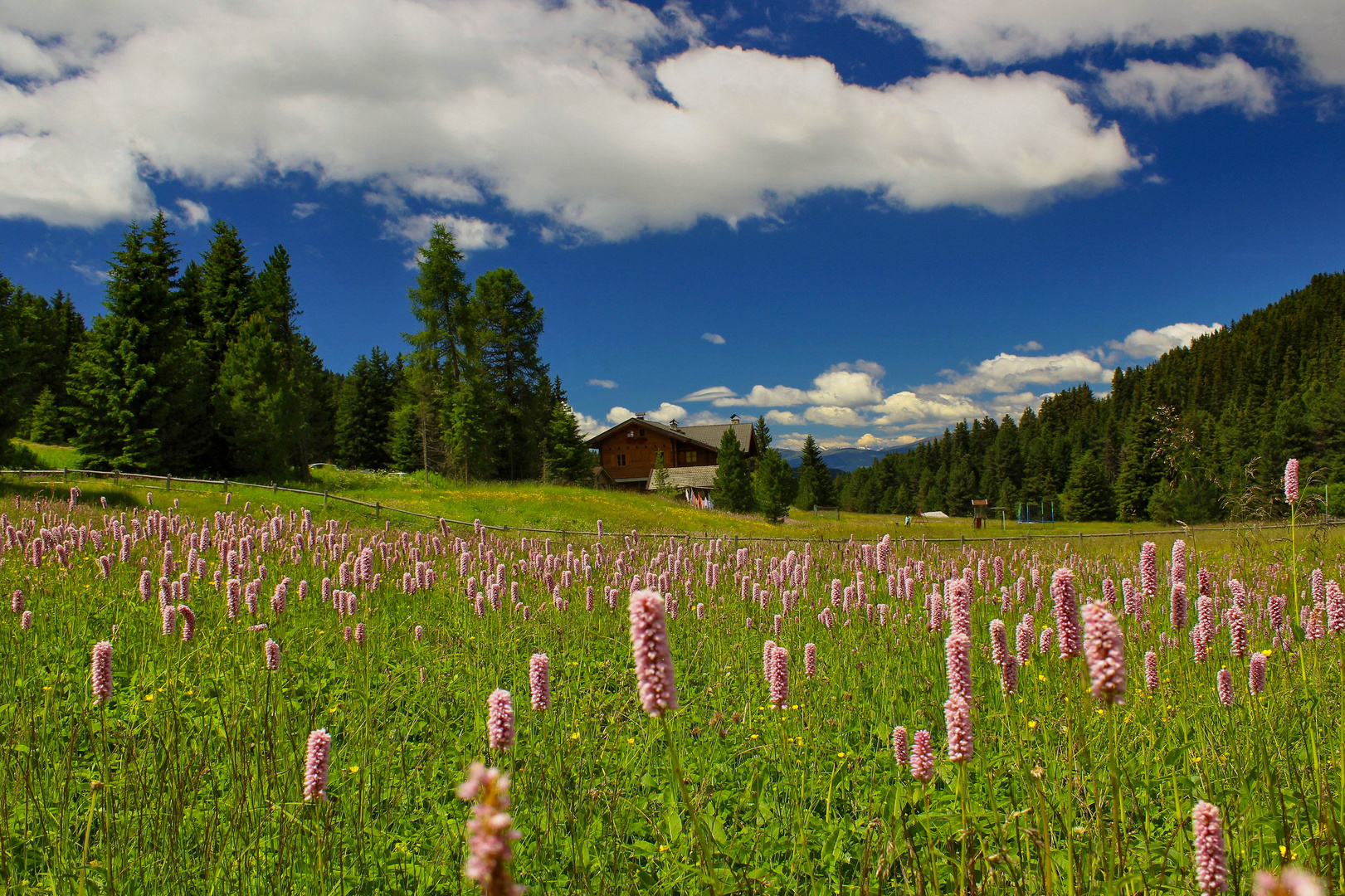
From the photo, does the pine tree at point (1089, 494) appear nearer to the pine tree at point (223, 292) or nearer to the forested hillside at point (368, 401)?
the forested hillside at point (368, 401)

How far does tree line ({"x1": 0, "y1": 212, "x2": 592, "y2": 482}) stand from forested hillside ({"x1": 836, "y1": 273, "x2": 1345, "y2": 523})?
54908 millimetres

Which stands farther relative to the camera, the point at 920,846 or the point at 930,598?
the point at 930,598

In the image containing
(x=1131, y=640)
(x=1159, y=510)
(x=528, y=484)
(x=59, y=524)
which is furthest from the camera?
(x=1159, y=510)

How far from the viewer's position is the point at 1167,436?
296 ft

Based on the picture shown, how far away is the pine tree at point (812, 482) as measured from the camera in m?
78.8

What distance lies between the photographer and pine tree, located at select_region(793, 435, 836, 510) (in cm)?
7875

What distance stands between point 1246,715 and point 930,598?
5.95 feet

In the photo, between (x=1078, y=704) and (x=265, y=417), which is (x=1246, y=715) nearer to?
(x=1078, y=704)

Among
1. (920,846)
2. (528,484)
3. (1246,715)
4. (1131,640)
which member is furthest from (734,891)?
(528,484)

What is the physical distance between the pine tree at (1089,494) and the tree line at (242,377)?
8022cm

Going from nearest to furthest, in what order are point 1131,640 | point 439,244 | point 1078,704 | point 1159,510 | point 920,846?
point 920,846 < point 1078,704 < point 1131,640 < point 439,244 < point 1159,510

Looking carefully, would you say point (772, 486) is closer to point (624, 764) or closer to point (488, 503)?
point (488, 503)

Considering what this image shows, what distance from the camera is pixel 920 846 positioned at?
10.0 feet

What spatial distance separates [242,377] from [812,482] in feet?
205
